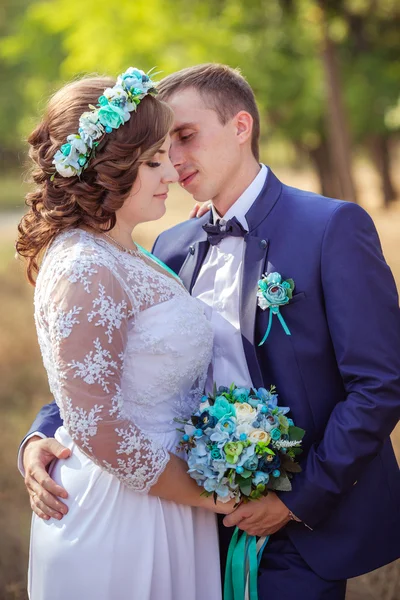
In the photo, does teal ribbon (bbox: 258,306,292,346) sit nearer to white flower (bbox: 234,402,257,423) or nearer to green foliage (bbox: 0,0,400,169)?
white flower (bbox: 234,402,257,423)

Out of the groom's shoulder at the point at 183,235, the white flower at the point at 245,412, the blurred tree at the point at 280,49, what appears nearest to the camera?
the white flower at the point at 245,412

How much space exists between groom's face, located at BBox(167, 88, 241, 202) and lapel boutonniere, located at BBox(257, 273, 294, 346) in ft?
2.13

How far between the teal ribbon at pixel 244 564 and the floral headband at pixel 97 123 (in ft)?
5.23

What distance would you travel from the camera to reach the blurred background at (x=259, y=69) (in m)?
8.57

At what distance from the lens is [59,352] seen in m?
2.68

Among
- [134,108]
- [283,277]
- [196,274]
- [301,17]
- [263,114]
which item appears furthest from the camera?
[263,114]

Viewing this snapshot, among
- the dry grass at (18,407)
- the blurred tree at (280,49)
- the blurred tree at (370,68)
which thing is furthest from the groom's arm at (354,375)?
the blurred tree at (370,68)

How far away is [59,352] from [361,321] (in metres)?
1.15

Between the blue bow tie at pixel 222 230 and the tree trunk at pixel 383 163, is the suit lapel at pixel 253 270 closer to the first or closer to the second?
the blue bow tie at pixel 222 230

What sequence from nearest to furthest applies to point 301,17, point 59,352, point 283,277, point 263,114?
point 59,352
point 283,277
point 301,17
point 263,114

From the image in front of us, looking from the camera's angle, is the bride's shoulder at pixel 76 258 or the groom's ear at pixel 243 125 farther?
the groom's ear at pixel 243 125

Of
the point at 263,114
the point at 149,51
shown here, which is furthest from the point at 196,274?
the point at 263,114

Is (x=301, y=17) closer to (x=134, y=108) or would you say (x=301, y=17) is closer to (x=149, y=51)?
(x=149, y=51)

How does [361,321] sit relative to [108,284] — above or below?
below
